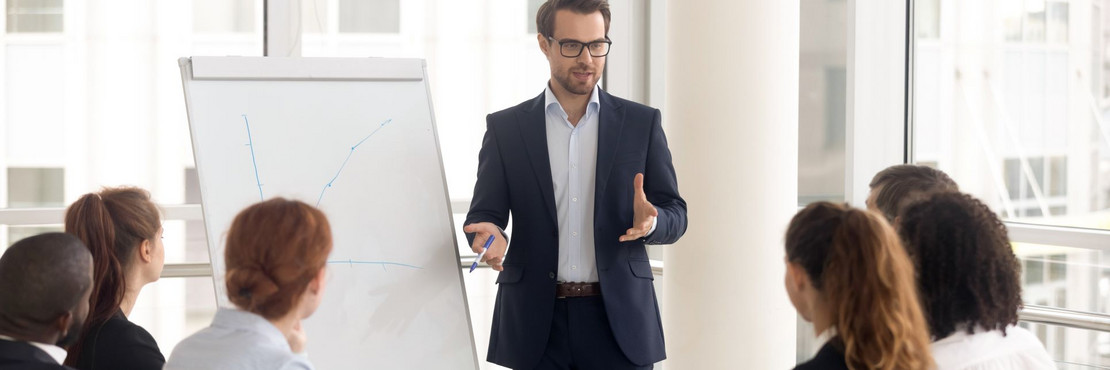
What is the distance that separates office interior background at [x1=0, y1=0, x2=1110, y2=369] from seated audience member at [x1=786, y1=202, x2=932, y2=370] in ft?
6.38

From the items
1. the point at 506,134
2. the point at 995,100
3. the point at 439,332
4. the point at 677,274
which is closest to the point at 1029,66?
the point at 995,100

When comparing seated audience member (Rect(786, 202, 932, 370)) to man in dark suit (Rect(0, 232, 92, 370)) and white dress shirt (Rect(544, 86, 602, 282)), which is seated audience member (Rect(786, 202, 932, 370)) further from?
man in dark suit (Rect(0, 232, 92, 370))

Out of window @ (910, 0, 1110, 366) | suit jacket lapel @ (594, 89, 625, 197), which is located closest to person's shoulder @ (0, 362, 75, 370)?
suit jacket lapel @ (594, 89, 625, 197)

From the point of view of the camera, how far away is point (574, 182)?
95.0 inches

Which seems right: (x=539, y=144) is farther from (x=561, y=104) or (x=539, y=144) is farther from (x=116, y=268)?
(x=116, y=268)

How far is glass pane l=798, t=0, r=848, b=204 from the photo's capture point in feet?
14.1

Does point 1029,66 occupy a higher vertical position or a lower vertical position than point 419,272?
higher

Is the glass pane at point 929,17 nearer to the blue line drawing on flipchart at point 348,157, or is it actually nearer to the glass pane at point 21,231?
the blue line drawing on flipchart at point 348,157

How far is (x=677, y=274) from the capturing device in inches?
130

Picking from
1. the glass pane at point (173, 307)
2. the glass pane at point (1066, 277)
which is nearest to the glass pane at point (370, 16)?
the glass pane at point (173, 307)

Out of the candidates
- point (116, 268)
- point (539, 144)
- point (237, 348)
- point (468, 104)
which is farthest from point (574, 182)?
point (468, 104)

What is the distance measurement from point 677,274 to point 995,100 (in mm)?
1516

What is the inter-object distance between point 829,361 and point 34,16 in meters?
3.31

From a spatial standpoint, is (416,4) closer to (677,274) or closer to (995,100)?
(677,274)
